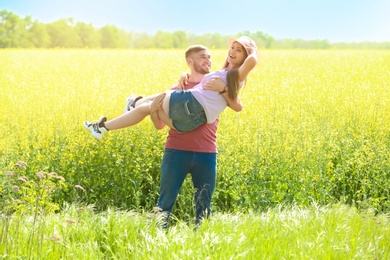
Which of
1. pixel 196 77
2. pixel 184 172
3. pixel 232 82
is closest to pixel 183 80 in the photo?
pixel 196 77

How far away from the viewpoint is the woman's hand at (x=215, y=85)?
17.5ft

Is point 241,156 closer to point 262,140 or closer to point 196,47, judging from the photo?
point 262,140

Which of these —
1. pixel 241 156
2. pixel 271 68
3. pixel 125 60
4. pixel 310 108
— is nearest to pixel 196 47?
pixel 241 156

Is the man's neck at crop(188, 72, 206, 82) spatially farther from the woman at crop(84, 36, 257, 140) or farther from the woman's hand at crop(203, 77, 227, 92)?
the woman's hand at crop(203, 77, 227, 92)

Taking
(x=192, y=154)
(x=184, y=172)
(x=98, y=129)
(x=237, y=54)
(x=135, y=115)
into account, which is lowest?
(x=184, y=172)

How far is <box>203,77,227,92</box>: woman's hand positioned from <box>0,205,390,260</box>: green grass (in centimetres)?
103

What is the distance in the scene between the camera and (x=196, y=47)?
18.1 ft

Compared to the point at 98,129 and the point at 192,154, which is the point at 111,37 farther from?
the point at 192,154

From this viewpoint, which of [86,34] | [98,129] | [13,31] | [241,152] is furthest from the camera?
[86,34]

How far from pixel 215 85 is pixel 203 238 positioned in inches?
43.6

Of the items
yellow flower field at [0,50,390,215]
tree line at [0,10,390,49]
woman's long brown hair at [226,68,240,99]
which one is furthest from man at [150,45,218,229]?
tree line at [0,10,390,49]

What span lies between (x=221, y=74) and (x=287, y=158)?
1.96 m

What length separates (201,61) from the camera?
5.52 m

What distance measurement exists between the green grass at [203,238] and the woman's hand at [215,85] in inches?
40.7
